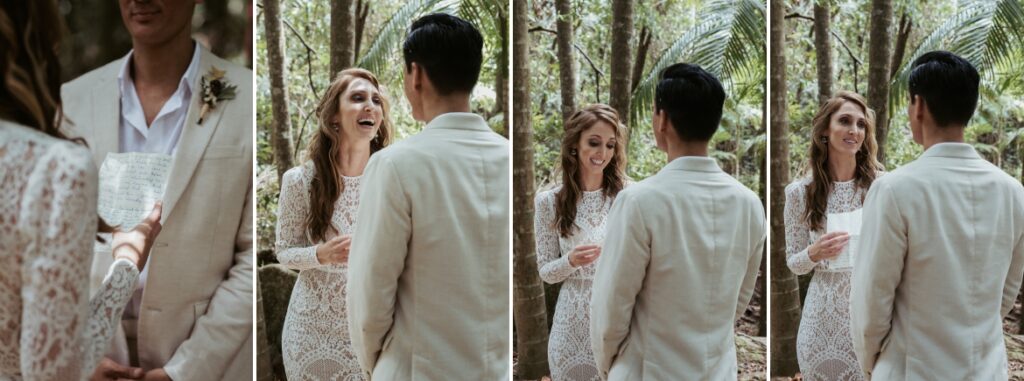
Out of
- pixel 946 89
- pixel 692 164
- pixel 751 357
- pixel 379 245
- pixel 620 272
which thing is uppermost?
pixel 946 89

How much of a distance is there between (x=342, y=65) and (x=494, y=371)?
1304 millimetres

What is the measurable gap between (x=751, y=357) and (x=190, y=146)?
2.39 metres

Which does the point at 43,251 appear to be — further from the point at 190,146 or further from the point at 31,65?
the point at 190,146

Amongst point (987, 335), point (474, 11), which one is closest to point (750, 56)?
point (474, 11)

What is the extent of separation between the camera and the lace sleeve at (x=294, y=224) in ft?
12.5

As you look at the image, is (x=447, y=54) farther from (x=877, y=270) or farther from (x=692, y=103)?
(x=877, y=270)

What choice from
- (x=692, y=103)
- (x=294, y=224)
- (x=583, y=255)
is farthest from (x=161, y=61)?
(x=692, y=103)

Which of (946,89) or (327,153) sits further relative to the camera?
(327,153)

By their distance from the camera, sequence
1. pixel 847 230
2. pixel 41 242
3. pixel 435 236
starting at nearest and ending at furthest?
pixel 41 242 < pixel 435 236 < pixel 847 230

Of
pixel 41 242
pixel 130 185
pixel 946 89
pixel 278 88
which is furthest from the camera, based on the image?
pixel 278 88

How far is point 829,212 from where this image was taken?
4121 millimetres

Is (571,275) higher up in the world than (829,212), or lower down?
lower down

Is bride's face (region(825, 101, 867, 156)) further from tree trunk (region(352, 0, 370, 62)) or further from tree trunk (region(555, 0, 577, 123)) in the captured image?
tree trunk (region(352, 0, 370, 62))

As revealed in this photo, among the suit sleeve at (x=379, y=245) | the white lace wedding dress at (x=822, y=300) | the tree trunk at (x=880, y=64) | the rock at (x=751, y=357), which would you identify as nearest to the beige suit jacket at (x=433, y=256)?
the suit sleeve at (x=379, y=245)
